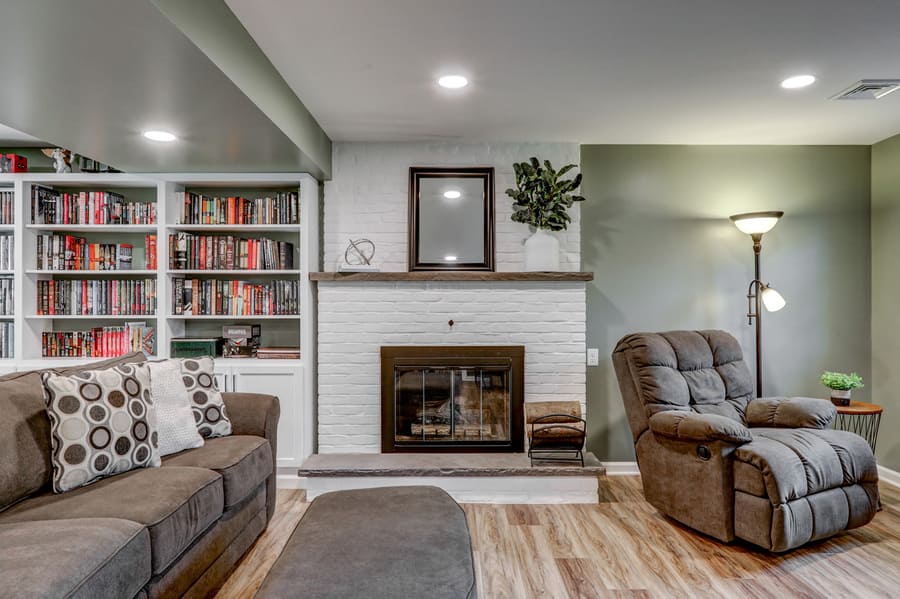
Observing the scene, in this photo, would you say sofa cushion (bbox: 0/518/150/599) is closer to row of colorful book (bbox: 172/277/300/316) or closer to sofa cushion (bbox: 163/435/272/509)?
sofa cushion (bbox: 163/435/272/509)

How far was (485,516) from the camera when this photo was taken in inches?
126

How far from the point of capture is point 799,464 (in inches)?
103

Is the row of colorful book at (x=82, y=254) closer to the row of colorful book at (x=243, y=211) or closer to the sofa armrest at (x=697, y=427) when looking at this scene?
the row of colorful book at (x=243, y=211)

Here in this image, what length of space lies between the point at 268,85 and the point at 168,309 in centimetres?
197

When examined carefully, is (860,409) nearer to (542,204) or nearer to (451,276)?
(542,204)

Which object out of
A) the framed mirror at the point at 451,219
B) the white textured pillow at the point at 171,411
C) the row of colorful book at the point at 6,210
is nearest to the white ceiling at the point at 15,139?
the row of colorful book at the point at 6,210

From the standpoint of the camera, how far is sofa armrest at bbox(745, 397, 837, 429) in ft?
10.1

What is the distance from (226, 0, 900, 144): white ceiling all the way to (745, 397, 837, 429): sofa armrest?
174 centimetres

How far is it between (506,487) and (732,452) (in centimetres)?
132

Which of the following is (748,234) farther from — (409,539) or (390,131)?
(409,539)

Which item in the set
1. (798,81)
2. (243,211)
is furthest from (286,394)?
(798,81)

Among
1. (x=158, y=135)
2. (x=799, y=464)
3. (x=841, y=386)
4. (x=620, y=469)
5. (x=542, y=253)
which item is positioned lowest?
(x=620, y=469)

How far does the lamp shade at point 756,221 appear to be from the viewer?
11.9ft

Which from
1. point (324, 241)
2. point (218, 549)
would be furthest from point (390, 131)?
point (218, 549)
